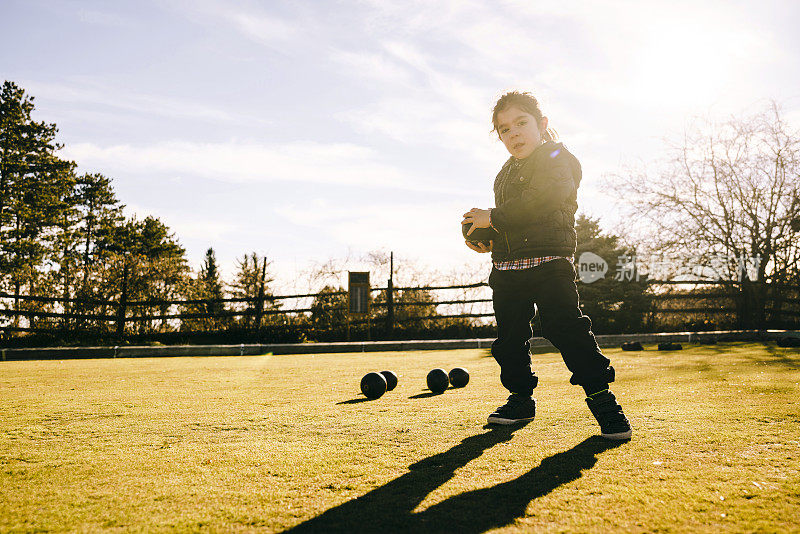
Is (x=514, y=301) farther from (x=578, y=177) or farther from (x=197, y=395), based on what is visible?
(x=197, y=395)

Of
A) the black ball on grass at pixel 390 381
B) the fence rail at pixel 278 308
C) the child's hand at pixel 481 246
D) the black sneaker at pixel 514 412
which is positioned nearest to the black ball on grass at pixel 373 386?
the black ball on grass at pixel 390 381

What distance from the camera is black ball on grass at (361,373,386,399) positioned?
4.96 m

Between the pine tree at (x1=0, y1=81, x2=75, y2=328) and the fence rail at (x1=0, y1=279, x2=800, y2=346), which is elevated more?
the pine tree at (x1=0, y1=81, x2=75, y2=328)

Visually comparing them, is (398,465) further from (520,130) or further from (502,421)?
(520,130)

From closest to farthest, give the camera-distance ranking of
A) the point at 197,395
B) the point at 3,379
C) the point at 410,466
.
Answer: the point at 410,466 → the point at 197,395 → the point at 3,379

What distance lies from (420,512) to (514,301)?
1.89 meters

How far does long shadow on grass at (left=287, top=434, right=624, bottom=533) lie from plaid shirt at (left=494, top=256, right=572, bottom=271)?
1151mm

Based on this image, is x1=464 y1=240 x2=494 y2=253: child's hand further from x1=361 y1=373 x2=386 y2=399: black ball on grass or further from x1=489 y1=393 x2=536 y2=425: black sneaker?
x1=361 y1=373 x2=386 y2=399: black ball on grass

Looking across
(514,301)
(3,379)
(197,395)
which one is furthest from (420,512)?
(3,379)

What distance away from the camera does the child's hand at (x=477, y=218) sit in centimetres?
340

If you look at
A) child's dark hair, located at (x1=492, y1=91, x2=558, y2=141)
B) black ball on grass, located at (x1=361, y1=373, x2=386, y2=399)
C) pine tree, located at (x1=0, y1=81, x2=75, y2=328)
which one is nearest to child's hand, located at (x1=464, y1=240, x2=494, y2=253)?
child's dark hair, located at (x1=492, y1=91, x2=558, y2=141)

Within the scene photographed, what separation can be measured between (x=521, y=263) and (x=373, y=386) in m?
2.20

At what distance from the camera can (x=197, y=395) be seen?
17.1 ft

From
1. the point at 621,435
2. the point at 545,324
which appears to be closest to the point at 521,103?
the point at 545,324
